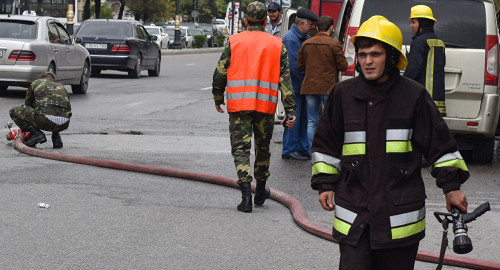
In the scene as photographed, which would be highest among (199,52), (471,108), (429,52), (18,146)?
(429,52)

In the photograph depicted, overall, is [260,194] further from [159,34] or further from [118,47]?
[159,34]

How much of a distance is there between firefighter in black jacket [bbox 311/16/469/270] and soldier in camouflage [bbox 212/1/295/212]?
12.8ft

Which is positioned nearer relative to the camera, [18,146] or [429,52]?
[429,52]

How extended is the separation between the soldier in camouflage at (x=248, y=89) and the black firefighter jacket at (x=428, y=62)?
2495 millimetres

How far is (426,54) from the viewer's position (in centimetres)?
1071

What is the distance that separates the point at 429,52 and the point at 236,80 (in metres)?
3.03

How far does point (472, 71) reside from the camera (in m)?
11.5

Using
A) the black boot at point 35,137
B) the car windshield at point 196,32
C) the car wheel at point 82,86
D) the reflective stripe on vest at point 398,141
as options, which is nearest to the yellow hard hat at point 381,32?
the reflective stripe on vest at point 398,141

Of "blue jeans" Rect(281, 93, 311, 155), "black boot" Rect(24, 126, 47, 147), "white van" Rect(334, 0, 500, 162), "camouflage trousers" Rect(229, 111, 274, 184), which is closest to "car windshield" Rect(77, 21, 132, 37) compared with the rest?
"black boot" Rect(24, 126, 47, 147)

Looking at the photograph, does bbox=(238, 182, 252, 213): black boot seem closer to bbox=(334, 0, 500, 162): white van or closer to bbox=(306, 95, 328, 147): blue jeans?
bbox=(306, 95, 328, 147): blue jeans

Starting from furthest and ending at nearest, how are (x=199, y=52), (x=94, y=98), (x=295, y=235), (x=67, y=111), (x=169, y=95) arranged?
1. (x=199, y=52)
2. (x=169, y=95)
3. (x=94, y=98)
4. (x=67, y=111)
5. (x=295, y=235)

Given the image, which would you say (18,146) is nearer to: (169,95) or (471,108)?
(471,108)

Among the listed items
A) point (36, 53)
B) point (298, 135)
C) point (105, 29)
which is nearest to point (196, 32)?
point (105, 29)

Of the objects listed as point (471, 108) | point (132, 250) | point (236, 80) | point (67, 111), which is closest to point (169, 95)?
point (67, 111)
